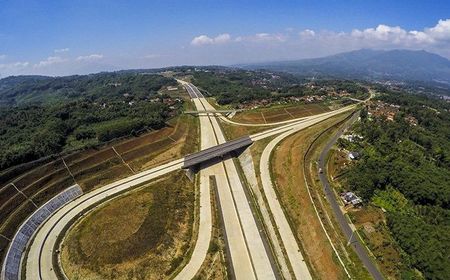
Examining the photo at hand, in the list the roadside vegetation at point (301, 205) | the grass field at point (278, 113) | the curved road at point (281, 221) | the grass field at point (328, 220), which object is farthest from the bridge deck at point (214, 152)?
the grass field at point (278, 113)

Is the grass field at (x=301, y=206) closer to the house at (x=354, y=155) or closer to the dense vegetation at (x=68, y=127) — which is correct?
the house at (x=354, y=155)

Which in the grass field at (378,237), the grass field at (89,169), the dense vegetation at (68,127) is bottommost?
the grass field at (378,237)

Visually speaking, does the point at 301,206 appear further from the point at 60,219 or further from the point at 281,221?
the point at 60,219

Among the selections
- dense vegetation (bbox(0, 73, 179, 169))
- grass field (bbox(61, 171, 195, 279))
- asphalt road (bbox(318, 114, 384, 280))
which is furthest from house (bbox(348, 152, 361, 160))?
dense vegetation (bbox(0, 73, 179, 169))

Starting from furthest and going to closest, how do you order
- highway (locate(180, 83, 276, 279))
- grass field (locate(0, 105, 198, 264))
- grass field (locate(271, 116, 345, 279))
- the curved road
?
grass field (locate(0, 105, 198, 264)) → grass field (locate(271, 116, 345, 279)) → the curved road → highway (locate(180, 83, 276, 279))

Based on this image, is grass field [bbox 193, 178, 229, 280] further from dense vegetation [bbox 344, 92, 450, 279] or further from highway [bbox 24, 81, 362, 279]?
dense vegetation [bbox 344, 92, 450, 279]
